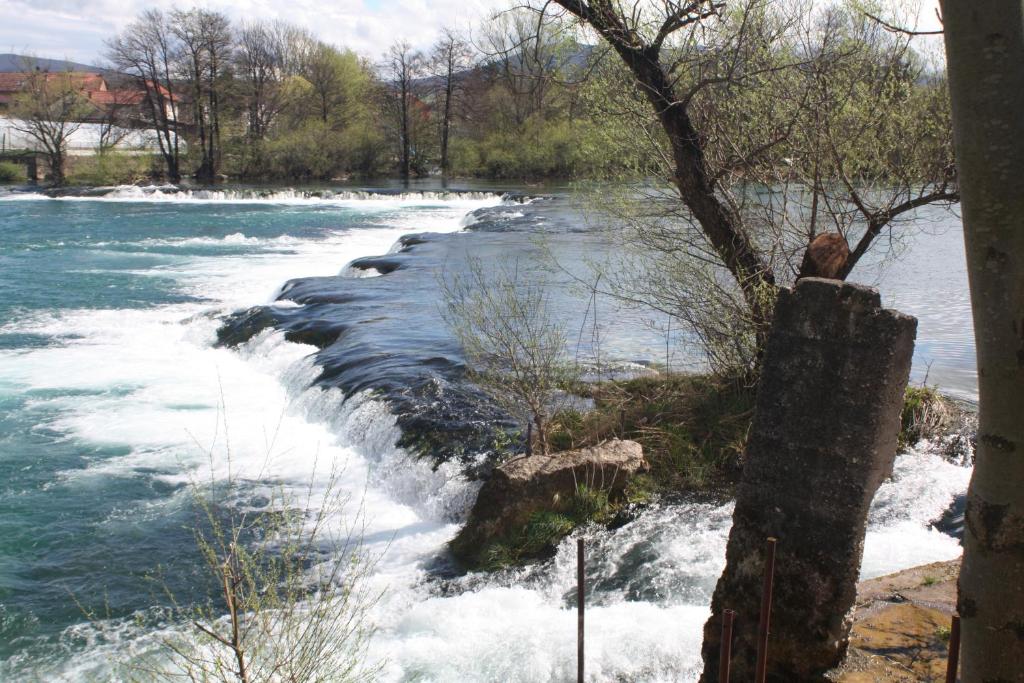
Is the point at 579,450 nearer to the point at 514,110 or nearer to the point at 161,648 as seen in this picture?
the point at 161,648

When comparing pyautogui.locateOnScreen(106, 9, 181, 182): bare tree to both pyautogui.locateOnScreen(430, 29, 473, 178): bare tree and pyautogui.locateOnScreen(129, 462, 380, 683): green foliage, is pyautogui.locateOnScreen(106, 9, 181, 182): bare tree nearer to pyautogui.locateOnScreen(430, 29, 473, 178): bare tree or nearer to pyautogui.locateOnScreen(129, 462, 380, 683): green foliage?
pyautogui.locateOnScreen(430, 29, 473, 178): bare tree

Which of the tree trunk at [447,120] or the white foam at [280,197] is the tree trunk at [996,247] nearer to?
the white foam at [280,197]

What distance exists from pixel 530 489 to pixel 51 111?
4611cm

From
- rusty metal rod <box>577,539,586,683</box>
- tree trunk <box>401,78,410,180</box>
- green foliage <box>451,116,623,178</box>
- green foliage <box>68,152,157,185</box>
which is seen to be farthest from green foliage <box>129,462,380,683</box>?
tree trunk <box>401,78,410,180</box>

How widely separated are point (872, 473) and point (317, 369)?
9.02 meters

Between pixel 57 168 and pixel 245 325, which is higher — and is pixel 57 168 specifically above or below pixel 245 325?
above

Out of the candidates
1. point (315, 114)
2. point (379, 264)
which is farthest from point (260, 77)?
point (379, 264)

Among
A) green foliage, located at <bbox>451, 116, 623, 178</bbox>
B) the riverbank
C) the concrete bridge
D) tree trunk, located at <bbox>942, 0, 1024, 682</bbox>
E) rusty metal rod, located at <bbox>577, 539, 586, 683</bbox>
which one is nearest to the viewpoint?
tree trunk, located at <bbox>942, 0, 1024, 682</bbox>

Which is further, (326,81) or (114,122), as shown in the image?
(326,81)

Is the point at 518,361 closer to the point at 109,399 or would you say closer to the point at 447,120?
the point at 109,399

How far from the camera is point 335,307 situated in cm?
1470

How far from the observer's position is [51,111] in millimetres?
44938

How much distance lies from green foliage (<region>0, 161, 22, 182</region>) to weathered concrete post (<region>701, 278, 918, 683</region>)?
50373mm

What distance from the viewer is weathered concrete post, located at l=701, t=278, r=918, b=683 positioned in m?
3.29
